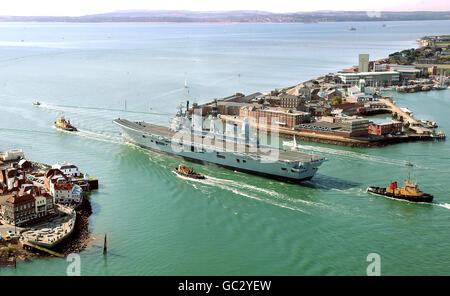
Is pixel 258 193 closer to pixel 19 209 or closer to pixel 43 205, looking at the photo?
pixel 43 205

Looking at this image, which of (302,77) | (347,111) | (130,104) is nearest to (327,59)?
(302,77)

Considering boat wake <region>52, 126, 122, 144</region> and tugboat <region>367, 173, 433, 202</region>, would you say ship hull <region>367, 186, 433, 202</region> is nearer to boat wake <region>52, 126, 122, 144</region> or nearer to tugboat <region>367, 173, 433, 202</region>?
tugboat <region>367, 173, 433, 202</region>

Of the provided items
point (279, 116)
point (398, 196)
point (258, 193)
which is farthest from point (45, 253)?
point (279, 116)

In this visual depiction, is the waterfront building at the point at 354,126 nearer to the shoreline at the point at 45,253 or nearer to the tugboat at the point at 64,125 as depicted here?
the tugboat at the point at 64,125

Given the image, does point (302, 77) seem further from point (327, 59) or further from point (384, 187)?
point (384, 187)
